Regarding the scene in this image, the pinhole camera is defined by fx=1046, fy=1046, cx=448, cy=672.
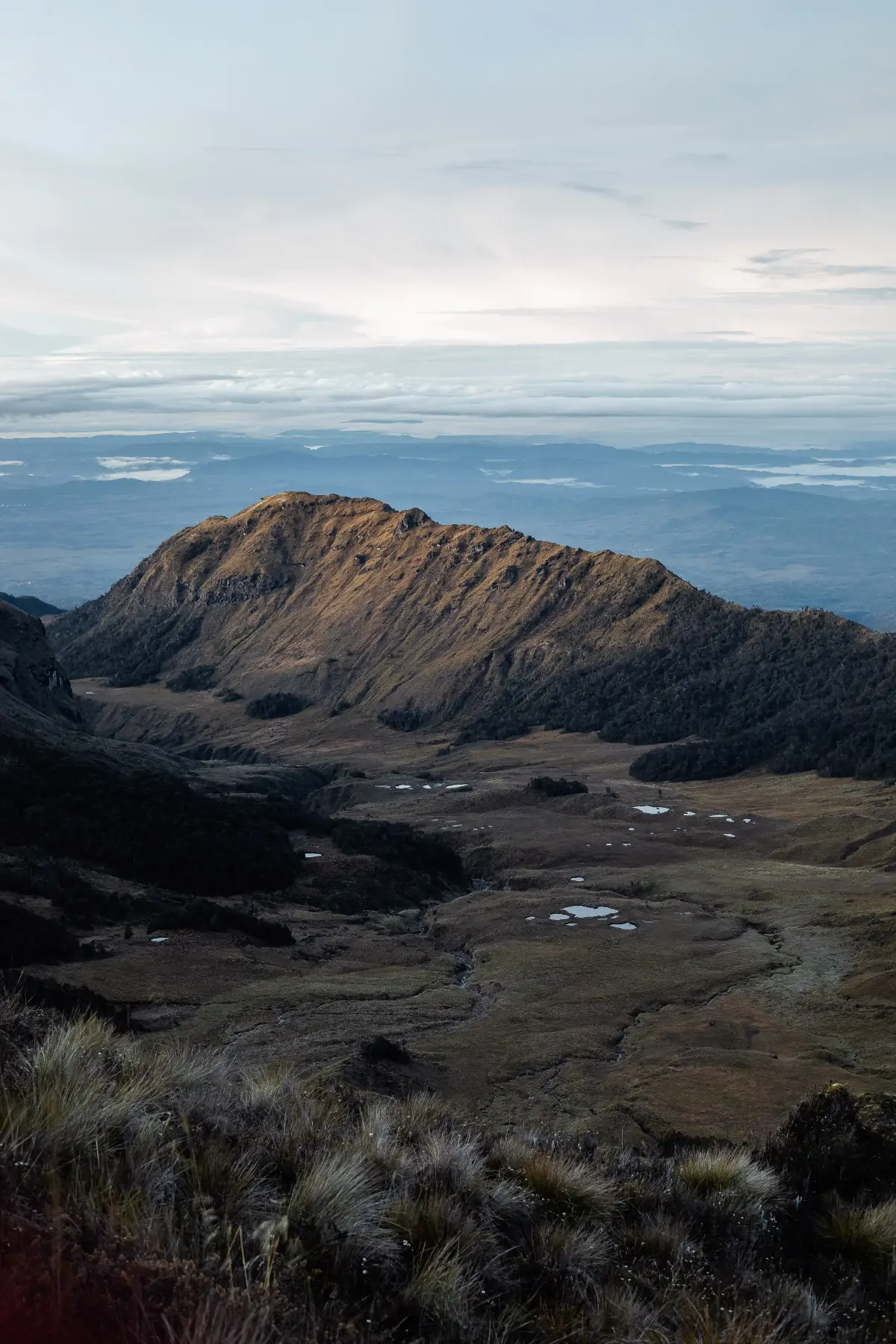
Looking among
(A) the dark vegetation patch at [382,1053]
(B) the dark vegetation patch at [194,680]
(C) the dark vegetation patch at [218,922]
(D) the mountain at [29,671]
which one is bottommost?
(B) the dark vegetation patch at [194,680]

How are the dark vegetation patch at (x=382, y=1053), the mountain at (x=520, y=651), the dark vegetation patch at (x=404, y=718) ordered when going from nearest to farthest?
the dark vegetation patch at (x=382, y=1053), the mountain at (x=520, y=651), the dark vegetation patch at (x=404, y=718)

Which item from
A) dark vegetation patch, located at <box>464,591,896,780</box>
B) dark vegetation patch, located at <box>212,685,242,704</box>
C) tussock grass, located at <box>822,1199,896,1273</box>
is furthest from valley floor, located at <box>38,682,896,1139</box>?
dark vegetation patch, located at <box>212,685,242,704</box>

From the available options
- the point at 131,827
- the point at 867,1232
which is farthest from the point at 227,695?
the point at 867,1232

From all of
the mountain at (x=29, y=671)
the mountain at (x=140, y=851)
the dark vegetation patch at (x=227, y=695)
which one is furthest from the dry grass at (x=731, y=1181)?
the dark vegetation patch at (x=227, y=695)

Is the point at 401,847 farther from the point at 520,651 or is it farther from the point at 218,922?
the point at 520,651

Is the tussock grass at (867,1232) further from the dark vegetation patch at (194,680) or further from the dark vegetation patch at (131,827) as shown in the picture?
the dark vegetation patch at (194,680)

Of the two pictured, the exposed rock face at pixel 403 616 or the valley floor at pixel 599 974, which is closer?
the valley floor at pixel 599 974

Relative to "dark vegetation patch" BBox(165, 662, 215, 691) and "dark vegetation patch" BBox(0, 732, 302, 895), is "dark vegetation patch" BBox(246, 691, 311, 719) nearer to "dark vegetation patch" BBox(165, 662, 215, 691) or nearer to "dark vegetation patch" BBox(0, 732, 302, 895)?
"dark vegetation patch" BBox(165, 662, 215, 691)

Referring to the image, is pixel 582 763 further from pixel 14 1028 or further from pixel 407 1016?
pixel 14 1028
